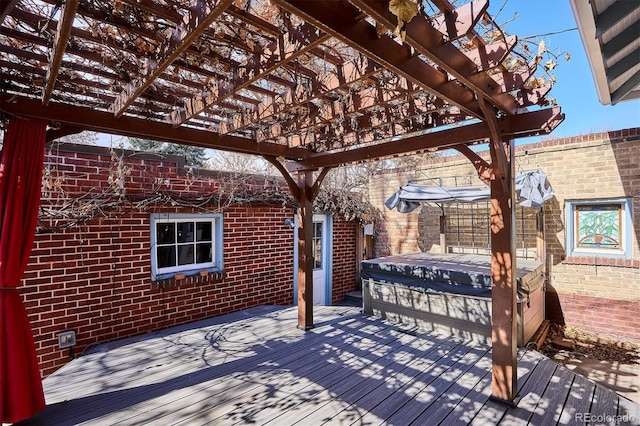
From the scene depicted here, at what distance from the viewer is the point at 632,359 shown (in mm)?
4539

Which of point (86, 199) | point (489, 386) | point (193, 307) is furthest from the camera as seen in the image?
point (193, 307)

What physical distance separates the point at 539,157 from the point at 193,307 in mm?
6652

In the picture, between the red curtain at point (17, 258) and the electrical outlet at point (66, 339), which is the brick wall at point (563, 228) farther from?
the electrical outlet at point (66, 339)

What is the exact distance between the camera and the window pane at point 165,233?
4691 mm

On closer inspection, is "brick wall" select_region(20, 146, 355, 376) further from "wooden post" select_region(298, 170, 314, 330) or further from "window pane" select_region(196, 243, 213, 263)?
"wooden post" select_region(298, 170, 314, 330)

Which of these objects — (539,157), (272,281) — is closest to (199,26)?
(272,281)

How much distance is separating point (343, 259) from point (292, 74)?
564cm

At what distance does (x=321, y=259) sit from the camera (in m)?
7.13

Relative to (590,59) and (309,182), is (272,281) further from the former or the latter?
(590,59)

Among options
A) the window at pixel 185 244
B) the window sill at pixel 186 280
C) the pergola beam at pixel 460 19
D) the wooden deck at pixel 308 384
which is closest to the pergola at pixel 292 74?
the pergola beam at pixel 460 19

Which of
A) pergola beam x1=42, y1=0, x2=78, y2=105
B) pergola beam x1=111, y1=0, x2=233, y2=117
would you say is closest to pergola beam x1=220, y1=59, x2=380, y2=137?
pergola beam x1=111, y1=0, x2=233, y2=117

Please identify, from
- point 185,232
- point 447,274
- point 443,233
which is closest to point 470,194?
point 443,233

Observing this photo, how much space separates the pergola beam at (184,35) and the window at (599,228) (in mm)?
6437

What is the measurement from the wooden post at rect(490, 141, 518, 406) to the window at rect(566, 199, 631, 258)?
3.92 m
